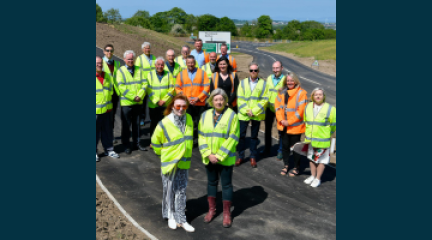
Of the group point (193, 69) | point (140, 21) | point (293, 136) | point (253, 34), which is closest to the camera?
point (293, 136)

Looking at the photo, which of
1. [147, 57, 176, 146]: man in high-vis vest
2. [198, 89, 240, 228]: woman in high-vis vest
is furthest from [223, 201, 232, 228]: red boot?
[147, 57, 176, 146]: man in high-vis vest

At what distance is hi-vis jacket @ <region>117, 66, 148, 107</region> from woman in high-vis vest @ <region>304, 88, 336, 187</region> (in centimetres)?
394

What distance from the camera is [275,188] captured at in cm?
746

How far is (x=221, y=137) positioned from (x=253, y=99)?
9.30 feet

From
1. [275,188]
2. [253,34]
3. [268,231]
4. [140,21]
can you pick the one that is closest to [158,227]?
[268,231]

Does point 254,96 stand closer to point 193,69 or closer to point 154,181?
point 193,69

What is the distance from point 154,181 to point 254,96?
2.88m

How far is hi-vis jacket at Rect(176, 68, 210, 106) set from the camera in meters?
8.74

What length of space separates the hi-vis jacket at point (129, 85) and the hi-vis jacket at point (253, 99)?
7.70 feet

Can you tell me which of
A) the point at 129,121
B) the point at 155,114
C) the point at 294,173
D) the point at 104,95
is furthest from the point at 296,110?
the point at 104,95

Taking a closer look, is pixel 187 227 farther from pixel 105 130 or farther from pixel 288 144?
pixel 105 130

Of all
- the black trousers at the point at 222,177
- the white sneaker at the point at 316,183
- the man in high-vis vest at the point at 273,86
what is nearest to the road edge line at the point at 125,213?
the black trousers at the point at 222,177

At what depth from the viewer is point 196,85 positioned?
345 inches

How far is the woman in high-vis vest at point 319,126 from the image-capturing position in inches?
279
